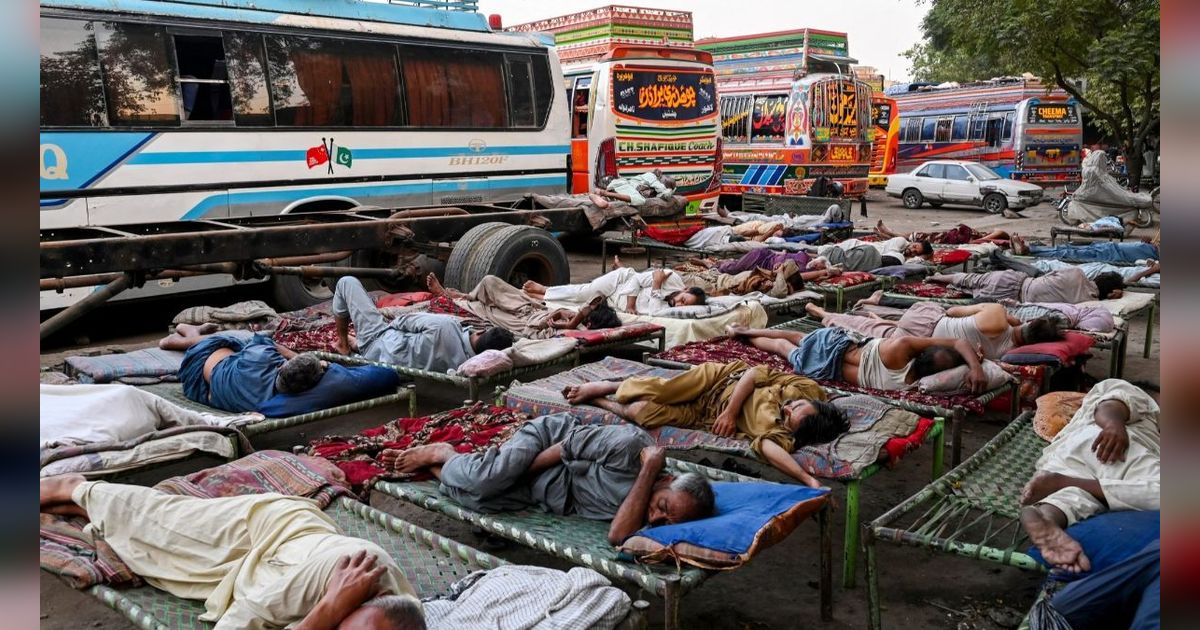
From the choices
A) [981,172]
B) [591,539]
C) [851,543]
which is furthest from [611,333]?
[981,172]

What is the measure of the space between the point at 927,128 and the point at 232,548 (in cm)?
2667

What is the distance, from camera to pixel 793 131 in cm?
1953

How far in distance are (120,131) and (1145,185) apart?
2030 cm

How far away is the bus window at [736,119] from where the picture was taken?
20.8m

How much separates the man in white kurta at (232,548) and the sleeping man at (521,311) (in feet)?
12.5

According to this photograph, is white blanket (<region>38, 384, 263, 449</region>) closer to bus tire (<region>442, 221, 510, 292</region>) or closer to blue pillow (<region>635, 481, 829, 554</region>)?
blue pillow (<region>635, 481, 829, 554</region>)

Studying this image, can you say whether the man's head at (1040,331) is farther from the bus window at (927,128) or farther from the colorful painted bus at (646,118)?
the bus window at (927,128)

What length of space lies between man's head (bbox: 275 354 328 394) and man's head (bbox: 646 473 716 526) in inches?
100

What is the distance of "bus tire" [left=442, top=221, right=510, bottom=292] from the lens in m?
8.48

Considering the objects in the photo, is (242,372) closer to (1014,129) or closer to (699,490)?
(699,490)

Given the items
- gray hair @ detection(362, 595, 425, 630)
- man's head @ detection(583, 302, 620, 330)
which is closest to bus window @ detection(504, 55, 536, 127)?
man's head @ detection(583, 302, 620, 330)

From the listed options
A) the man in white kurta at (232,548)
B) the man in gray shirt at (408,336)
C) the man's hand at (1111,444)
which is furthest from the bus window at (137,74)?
the man's hand at (1111,444)
